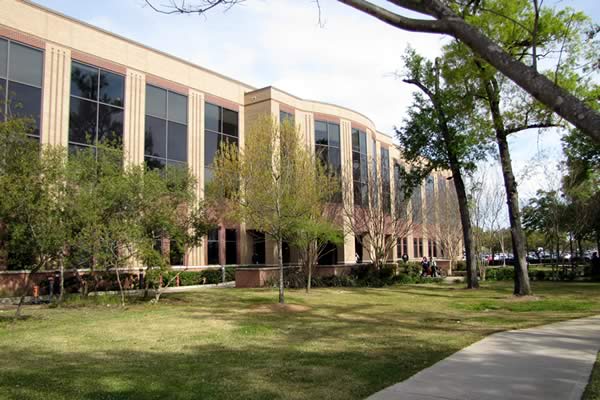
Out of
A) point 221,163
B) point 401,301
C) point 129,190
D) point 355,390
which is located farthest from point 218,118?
point 355,390

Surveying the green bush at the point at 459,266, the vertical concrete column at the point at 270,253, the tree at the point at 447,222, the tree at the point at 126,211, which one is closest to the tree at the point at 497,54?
the tree at the point at 126,211

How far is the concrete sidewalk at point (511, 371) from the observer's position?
231 inches

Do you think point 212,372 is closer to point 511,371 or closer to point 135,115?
point 511,371

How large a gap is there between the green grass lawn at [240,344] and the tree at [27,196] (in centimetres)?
212

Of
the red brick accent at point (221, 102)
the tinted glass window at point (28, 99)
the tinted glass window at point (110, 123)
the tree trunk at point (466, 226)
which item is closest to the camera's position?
the tinted glass window at point (28, 99)

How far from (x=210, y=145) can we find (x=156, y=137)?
4.09 m

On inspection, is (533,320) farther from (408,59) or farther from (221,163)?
(408,59)

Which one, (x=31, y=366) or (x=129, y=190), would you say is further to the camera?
(x=129, y=190)

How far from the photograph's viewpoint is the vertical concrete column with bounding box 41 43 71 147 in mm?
23656

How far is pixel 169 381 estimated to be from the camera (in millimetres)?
6816

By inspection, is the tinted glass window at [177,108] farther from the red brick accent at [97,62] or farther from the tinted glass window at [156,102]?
the red brick accent at [97,62]

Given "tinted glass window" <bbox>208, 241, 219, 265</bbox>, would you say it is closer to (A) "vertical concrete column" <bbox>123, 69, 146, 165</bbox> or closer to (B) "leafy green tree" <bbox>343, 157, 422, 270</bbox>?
(A) "vertical concrete column" <bbox>123, 69, 146, 165</bbox>

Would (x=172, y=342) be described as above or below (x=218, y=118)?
below

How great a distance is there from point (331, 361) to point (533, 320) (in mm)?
7379
